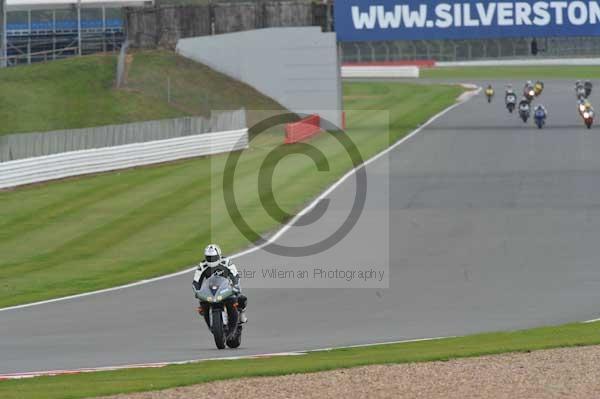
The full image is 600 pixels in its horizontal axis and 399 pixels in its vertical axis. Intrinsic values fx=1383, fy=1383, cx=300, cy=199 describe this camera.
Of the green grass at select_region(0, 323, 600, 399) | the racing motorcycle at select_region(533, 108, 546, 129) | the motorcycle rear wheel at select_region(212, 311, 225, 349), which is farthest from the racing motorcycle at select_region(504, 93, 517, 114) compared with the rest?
the motorcycle rear wheel at select_region(212, 311, 225, 349)

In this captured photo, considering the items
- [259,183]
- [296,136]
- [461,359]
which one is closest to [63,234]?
[259,183]

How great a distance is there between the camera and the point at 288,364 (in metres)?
15.4

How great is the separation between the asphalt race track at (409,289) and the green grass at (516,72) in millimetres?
58903

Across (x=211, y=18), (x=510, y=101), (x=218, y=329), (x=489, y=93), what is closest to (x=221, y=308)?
(x=218, y=329)

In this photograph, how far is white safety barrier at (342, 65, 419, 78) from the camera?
10850 centimetres

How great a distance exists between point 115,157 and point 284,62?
20.9 metres

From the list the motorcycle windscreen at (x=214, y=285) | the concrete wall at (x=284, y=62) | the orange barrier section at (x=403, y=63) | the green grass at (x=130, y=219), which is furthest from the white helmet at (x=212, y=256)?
the orange barrier section at (x=403, y=63)

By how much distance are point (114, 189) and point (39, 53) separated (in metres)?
36.5

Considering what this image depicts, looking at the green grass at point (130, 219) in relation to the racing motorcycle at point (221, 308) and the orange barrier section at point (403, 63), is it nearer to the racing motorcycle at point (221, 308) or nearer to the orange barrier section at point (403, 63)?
the racing motorcycle at point (221, 308)

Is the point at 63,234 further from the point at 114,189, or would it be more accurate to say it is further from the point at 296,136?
the point at 296,136

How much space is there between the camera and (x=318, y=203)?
120ft

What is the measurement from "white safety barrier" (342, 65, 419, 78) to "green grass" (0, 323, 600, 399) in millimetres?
91221

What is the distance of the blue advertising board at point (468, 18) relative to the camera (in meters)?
56.3

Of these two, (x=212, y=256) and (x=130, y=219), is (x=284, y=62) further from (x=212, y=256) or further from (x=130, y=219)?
(x=212, y=256)
